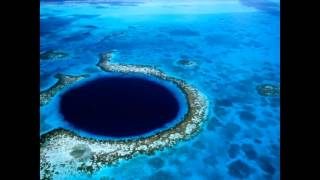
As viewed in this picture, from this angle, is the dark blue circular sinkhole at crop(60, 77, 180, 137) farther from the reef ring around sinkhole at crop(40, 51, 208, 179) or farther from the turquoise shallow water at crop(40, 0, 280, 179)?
the turquoise shallow water at crop(40, 0, 280, 179)

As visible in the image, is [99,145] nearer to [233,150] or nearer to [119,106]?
[119,106]

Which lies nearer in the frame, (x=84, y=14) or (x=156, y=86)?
(x=156, y=86)

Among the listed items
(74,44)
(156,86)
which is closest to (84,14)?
(74,44)

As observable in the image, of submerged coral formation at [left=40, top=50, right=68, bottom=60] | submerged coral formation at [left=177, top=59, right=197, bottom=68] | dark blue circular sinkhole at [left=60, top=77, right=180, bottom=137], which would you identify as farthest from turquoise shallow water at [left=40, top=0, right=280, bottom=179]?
dark blue circular sinkhole at [left=60, top=77, right=180, bottom=137]

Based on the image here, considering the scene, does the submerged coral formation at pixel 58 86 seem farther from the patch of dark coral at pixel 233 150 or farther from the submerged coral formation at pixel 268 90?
the submerged coral formation at pixel 268 90

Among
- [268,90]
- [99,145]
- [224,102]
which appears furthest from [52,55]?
[268,90]
